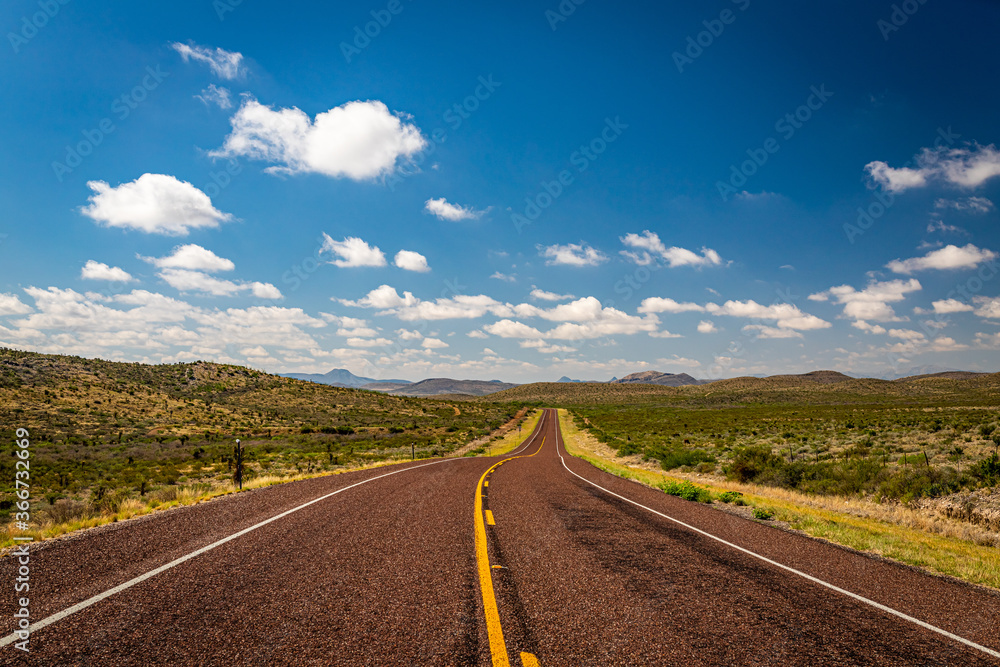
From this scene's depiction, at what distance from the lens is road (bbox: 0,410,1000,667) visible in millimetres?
3752

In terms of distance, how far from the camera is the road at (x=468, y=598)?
148 inches

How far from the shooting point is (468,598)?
15.9ft

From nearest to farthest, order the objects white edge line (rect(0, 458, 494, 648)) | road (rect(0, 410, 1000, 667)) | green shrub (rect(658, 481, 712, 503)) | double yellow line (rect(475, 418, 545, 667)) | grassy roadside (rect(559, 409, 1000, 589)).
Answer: double yellow line (rect(475, 418, 545, 667)), road (rect(0, 410, 1000, 667)), white edge line (rect(0, 458, 494, 648)), grassy roadside (rect(559, 409, 1000, 589)), green shrub (rect(658, 481, 712, 503))

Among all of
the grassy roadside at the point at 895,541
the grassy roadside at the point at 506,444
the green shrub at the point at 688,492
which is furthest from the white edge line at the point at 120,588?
the grassy roadside at the point at 506,444

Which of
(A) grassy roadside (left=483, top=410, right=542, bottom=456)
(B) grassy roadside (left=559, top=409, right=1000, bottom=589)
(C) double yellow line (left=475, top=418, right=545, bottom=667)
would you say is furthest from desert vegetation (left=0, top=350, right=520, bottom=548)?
(B) grassy roadside (left=559, top=409, right=1000, bottom=589)

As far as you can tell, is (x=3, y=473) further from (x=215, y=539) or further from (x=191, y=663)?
(x=191, y=663)

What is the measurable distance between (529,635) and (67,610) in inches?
171

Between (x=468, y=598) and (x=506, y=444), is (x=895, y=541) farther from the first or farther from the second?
(x=506, y=444)

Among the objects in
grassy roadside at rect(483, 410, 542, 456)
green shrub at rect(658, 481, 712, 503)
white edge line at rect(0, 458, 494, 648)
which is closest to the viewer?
white edge line at rect(0, 458, 494, 648)

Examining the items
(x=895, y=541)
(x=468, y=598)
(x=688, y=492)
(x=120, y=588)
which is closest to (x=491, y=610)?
(x=468, y=598)

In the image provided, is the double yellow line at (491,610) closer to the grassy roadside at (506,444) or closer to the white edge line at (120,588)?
the white edge line at (120,588)

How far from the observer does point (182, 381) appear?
263 ft

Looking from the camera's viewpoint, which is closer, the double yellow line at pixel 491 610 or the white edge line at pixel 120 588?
the double yellow line at pixel 491 610

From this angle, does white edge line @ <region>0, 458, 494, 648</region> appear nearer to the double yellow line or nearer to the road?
the road
